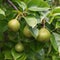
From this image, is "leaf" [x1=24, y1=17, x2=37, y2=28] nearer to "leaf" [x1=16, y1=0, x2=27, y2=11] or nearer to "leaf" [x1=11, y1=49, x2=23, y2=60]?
"leaf" [x1=16, y1=0, x2=27, y2=11]

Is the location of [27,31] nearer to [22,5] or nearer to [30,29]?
[30,29]

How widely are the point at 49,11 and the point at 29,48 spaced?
21 cm

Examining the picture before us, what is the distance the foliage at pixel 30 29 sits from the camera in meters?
1.14

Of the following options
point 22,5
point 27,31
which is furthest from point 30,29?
point 22,5

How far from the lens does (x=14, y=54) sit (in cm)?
125

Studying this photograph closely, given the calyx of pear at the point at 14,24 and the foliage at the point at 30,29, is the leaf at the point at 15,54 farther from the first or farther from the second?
the calyx of pear at the point at 14,24

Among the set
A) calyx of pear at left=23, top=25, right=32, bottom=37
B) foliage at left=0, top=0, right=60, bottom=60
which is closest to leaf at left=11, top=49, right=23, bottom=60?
foliage at left=0, top=0, right=60, bottom=60

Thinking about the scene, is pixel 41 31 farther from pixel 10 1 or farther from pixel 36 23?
pixel 10 1

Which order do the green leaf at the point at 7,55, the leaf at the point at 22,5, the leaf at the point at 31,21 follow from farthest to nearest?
the green leaf at the point at 7,55 < the leaf at the point at 22,5 < the leaf at the point at 31,21

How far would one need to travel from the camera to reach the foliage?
114 centimetres

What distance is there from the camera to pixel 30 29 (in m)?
1.09

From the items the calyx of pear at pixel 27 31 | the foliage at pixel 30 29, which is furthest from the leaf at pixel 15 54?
the calyx of pear at pixel 27 31

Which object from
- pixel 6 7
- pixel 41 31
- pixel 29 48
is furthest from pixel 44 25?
pixel 6 7

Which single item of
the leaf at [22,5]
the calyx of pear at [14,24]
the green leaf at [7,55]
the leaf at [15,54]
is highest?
the leaf at [22,5]
